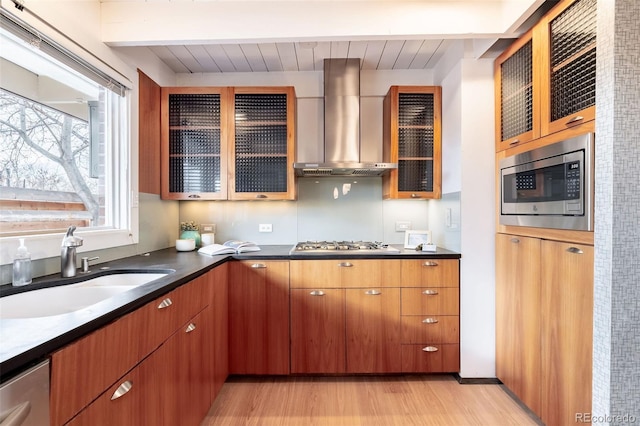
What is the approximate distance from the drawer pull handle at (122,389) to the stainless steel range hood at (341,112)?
77.5 inches

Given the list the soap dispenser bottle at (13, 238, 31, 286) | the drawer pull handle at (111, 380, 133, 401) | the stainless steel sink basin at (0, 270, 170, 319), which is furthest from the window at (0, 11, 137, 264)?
the drawer pull handle at (111, 380, 133, 401)

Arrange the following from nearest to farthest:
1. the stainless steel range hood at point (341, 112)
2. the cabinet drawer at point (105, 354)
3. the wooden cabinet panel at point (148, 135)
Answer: the cabinet drawer at point (105, 354), the wooden cabinet panel at point (148, 135), the stainless steel range hood at point (341, 112)

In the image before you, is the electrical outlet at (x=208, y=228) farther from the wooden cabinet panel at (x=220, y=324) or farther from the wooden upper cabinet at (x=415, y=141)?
the wooden upper cabinet at (x=415, y=141)

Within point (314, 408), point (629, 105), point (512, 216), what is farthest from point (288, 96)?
point (314, 408)

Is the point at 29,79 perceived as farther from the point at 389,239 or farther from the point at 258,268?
the point at 389,239

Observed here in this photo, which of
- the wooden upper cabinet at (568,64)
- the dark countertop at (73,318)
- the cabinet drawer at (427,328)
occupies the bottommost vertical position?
the cabinet drawer at (427,328)

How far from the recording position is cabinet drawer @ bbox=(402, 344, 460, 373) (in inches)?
93.4

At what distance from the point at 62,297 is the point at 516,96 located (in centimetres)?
268

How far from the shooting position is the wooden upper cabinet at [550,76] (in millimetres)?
1500

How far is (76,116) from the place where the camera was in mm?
1981

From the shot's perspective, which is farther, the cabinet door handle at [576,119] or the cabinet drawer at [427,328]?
the cabinet drawer at [427,328]

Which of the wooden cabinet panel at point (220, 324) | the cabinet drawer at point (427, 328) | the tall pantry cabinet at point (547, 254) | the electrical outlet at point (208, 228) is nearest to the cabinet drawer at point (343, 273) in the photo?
the cabinet drawer at point (427, 328)

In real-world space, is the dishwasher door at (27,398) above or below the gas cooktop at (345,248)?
below

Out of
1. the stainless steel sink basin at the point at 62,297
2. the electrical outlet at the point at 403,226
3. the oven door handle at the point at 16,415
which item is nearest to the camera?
the oven door handle at the point at 16,415
